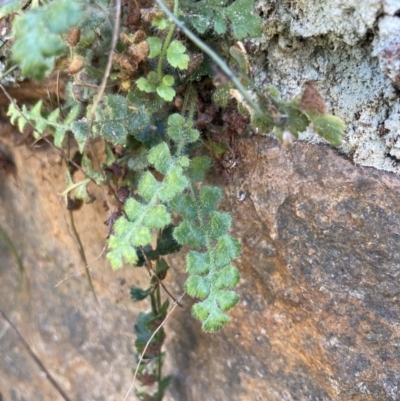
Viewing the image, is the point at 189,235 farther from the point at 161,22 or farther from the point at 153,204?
the point at 161,22

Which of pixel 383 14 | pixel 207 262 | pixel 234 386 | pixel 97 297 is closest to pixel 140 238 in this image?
pixel 207 262

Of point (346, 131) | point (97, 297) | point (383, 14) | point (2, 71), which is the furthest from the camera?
point (97, 297)

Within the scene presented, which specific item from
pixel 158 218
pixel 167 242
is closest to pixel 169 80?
pixel 158 218

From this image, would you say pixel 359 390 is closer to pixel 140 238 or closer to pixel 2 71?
pixel 140 238

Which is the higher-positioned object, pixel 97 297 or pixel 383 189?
pixel 383 189

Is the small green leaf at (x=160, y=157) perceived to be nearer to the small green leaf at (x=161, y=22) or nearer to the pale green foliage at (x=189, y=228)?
the pale green foliage at (x=189, y=228)

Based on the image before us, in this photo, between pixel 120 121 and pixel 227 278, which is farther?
pixel 120 121

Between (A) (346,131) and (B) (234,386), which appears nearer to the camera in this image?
(A) (346,131)
